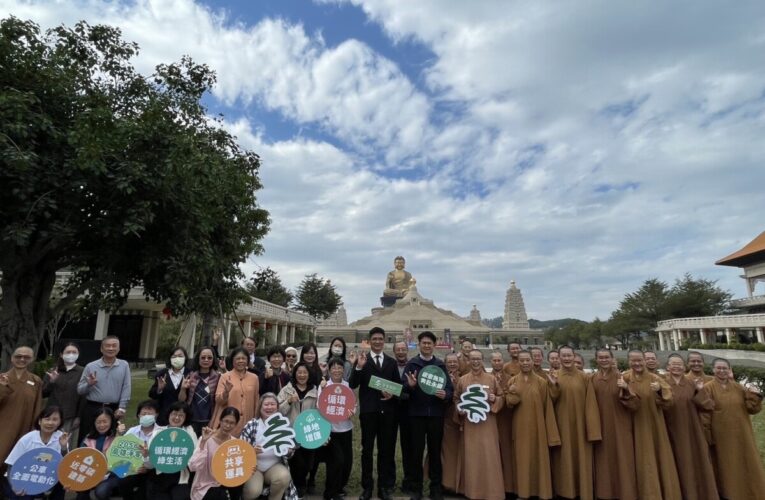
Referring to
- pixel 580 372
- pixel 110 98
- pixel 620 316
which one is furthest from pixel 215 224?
pixel 620 316

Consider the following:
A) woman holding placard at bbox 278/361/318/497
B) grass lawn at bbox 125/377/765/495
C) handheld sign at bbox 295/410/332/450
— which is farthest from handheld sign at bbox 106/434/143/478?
grass lawn at bbox 125/377/765/495

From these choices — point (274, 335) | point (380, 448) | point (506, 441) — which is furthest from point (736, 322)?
point (380, 448)

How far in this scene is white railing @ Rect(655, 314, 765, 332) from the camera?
1243 inches

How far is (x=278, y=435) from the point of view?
187 inches

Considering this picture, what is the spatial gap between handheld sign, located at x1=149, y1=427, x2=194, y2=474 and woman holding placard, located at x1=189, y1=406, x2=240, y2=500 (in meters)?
0.10

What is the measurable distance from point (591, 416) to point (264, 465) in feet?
12.4

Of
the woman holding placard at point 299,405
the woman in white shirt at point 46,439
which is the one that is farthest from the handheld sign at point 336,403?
the woman in white shirt at point 46,439

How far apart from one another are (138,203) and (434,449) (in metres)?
5.84

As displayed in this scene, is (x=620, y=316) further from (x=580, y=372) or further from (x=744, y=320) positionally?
(x=580, y=372)

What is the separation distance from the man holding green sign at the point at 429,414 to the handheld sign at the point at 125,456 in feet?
9.76

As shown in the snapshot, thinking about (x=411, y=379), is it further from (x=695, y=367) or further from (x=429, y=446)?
(x=695, y=367)

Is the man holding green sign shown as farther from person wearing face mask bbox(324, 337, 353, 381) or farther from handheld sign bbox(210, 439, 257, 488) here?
handheld sign bbox(210, 439, 257, 488)

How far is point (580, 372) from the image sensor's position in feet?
18.8

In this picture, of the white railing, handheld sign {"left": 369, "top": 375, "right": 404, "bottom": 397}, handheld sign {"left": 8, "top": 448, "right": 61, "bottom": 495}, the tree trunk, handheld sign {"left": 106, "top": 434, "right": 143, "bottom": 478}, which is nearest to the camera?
handheld sign {"left": 8, "top": 448, "right": 61, "bottom": 495}
